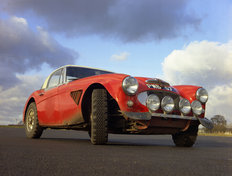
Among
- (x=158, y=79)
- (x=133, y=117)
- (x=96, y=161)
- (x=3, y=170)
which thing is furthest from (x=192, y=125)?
(x=3, y=170)

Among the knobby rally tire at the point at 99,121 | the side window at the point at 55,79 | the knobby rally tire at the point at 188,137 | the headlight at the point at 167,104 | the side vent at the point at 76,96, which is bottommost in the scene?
the knobby rally tire at the point at 188,137

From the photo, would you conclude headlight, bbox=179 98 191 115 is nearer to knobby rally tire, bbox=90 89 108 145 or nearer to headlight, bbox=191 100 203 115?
headlight, bbox=191 100 203 115

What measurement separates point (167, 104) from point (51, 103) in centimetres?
293

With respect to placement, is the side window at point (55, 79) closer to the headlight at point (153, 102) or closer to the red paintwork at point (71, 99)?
the red paintwork at point (71, 99)

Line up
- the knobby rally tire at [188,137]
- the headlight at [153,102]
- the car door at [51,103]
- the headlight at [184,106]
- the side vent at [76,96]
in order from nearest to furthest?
the headlight at [153,102]
the headlight at [184,106]
the side vent at [76,96]
the knobby rally tire at [188,137]
the car door at [51,103]

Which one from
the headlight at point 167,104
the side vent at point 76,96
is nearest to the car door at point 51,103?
the side vent at point 76,96

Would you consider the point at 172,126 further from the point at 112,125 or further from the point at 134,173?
the point at 134,173

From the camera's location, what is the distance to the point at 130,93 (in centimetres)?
464

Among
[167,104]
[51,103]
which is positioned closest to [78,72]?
[51,103]

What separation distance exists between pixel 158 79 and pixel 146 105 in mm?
758

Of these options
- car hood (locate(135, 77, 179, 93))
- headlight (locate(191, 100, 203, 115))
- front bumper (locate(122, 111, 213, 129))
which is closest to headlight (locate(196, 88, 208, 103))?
headlight (locate(191, 100, 203, 115))

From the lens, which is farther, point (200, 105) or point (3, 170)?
point (200, 105)

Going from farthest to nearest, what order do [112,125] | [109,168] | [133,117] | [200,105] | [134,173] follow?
[200,105] < [112,125] < [133,117] < [109,168] < [134,173]

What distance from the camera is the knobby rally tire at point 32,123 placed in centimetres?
723
